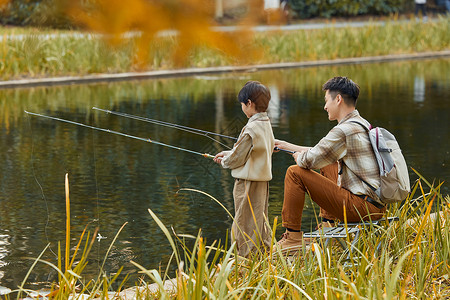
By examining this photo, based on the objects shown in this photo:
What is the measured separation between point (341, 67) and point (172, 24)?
18.9 metres

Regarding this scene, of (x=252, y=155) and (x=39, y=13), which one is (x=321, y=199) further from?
(x=39, y=13)

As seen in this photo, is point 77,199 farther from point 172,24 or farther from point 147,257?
point 172,24

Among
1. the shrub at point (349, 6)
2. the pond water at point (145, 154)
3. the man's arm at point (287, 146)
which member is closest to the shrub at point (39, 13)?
the shrub at point (349, 6)

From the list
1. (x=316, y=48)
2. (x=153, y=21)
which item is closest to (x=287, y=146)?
(x=153, y=21)

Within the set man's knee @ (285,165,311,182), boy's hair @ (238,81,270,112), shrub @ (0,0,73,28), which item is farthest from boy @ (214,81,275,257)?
shrub @ (0,0,73,28)

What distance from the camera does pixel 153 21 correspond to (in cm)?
249

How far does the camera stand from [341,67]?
69.3 feet

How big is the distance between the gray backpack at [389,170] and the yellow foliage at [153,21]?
2904mm

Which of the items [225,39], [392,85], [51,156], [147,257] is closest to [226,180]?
[51,156]

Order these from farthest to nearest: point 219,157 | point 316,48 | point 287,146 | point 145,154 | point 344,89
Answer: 1. point 316,48
2. point 145,154
3. point 287,146
4. point 219,157
5. point 344,89

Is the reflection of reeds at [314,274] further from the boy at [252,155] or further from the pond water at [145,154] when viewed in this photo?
the pond water at [145,154]

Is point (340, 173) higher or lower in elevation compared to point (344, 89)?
lower

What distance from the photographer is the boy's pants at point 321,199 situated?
5.46 m

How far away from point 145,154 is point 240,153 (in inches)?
210
